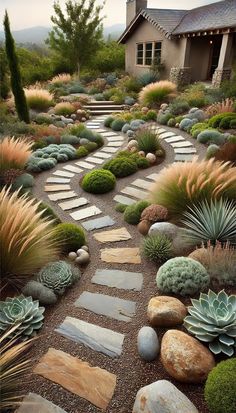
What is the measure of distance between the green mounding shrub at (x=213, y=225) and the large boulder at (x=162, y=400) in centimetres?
178

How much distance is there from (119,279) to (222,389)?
63.9 inches

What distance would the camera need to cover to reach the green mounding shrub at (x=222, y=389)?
66.9 inches

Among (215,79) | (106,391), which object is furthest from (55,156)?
(215,79)

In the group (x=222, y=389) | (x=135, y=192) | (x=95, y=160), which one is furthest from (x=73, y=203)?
(x=222, y=389)

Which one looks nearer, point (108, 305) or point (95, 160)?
point (108, 305)

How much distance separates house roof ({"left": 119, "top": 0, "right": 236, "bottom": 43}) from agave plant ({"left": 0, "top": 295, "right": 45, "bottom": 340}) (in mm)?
11422

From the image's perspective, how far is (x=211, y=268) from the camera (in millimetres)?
2836

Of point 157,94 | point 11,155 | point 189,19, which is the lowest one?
point 11,155

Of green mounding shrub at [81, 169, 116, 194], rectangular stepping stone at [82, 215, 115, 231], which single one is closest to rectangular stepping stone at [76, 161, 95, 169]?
green mounding shrub at [81, 169, 116, 194]

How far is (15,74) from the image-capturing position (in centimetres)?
796

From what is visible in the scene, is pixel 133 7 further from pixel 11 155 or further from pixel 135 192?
pixel 135 192

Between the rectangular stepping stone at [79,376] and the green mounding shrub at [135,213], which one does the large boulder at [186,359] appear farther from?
the green mounding shrub at [135,213]

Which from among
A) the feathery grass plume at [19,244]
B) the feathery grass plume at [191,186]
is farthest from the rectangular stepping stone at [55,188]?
the feathery grass plume at [19,244]

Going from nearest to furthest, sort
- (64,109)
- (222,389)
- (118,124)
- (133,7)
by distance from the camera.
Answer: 1. (222,389)
2. (118,124)
3. (64,109)
4. (133,7)
